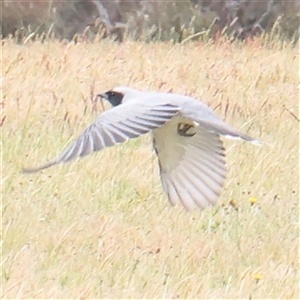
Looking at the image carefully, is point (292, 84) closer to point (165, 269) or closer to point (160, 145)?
point (160, 145)

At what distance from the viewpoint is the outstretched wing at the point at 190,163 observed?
4.85 meters

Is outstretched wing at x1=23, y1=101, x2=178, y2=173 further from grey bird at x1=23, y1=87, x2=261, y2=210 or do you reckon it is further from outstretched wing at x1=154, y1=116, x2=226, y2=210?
outstretched wing at x1=154, y1=116, x2=226, y2=210

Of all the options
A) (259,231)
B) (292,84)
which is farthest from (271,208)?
(292,84)

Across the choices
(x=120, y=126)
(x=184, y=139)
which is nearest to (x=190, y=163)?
(x=184, y=139)

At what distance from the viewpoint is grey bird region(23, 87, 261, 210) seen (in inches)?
169

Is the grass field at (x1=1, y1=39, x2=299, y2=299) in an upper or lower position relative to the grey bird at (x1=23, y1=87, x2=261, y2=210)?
lower

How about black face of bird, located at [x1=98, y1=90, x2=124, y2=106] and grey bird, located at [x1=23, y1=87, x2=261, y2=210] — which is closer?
grey bird, located at [x1=23, y1=87, x2=261, y2=210]

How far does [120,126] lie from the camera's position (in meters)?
3.98

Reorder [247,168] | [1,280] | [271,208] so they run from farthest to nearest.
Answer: [247,168]
[271,208]
[1,280]

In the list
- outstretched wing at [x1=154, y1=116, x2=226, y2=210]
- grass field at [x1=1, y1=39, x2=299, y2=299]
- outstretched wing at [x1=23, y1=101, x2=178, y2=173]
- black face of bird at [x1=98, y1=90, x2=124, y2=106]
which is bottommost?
grass field at [x1=1, y1=39, x2=299, y2=299]

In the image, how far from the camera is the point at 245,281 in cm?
447

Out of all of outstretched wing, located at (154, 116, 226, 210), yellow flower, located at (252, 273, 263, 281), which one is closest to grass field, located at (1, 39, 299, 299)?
yellow flower, located at (252, 273, 263, 281)

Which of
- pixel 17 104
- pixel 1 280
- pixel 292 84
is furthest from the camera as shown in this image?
pixel 292 84

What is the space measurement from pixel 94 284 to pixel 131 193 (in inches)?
49.4
